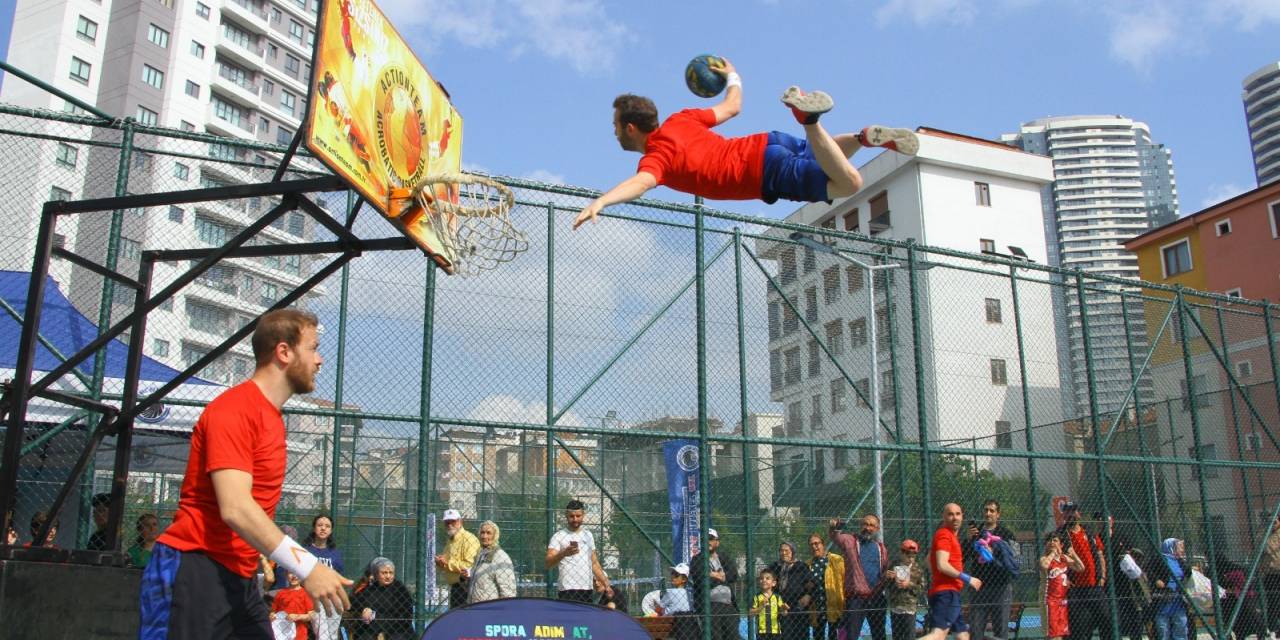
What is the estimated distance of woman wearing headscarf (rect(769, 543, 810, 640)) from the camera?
32.7 feet

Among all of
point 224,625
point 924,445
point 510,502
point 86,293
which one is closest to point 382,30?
point 224,625

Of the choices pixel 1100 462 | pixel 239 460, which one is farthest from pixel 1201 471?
pixel 239 460

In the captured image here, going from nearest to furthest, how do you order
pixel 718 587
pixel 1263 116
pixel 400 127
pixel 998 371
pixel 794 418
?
pixel 400 127, pixel 718 587, pixel 794 418, pixel 998 371, pixel 1263 116

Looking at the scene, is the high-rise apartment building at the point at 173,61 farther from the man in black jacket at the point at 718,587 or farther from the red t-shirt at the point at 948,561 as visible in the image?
the red t-shirt at the point at 948,561

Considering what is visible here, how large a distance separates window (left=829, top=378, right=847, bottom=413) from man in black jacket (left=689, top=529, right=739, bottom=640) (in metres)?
2.20

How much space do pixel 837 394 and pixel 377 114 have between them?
693cm

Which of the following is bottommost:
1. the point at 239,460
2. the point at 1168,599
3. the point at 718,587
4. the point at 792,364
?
the point at 1168,599

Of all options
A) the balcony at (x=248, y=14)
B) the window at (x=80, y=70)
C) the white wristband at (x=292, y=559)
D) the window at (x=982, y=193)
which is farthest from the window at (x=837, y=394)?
the balcony at (x=248, y=14)

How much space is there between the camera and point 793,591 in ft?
33.0

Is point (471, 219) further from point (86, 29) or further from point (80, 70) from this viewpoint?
point (86, 29)

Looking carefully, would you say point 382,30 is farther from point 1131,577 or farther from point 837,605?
point 1131,577

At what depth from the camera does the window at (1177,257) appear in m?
37.8

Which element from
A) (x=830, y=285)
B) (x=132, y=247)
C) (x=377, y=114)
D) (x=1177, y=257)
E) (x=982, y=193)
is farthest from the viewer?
(x=982, y=193)

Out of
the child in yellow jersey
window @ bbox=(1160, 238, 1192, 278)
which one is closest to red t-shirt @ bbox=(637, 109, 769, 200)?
the child in yellow jersey
